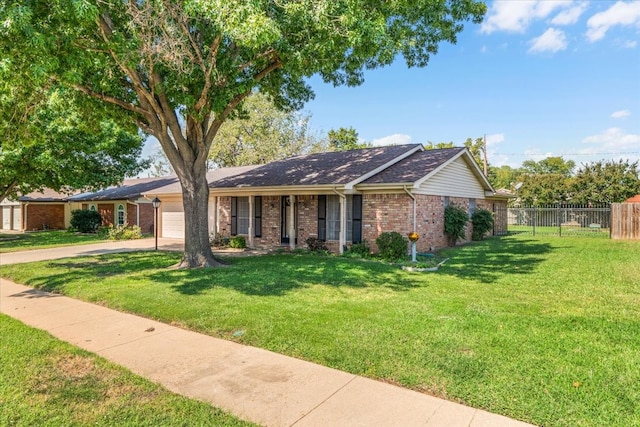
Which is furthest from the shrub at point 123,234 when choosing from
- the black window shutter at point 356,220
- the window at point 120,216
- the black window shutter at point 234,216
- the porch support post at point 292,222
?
the black window shutter at point 356,220

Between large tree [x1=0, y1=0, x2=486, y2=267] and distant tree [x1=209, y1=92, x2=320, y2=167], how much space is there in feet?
73.1

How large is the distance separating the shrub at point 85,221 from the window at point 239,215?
1475cm

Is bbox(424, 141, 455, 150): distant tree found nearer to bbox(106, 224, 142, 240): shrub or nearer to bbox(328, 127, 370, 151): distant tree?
bbox(328, 127, 370, 151): distant tree

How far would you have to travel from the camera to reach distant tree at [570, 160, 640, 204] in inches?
1109

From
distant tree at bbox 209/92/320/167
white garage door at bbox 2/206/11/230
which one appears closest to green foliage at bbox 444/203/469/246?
distant tree at bbox 209/92/320/167

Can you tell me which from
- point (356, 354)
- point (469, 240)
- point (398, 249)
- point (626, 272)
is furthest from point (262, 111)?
point (356, 354)

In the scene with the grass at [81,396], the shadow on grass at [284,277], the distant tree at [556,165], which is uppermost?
the distant tree at [556,165]

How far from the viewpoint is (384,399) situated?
3.58m

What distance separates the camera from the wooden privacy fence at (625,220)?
18.2m

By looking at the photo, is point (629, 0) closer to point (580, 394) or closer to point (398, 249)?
point (398, 249)

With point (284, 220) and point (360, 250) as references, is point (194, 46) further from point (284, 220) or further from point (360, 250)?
point (284, 220)

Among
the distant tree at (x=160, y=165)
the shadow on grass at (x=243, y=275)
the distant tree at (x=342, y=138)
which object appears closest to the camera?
the shadow on grass at (x=243, y=275)

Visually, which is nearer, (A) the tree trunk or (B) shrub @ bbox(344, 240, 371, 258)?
(A) the tree trunk

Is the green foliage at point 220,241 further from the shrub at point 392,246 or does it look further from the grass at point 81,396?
the grass at point 81,396
